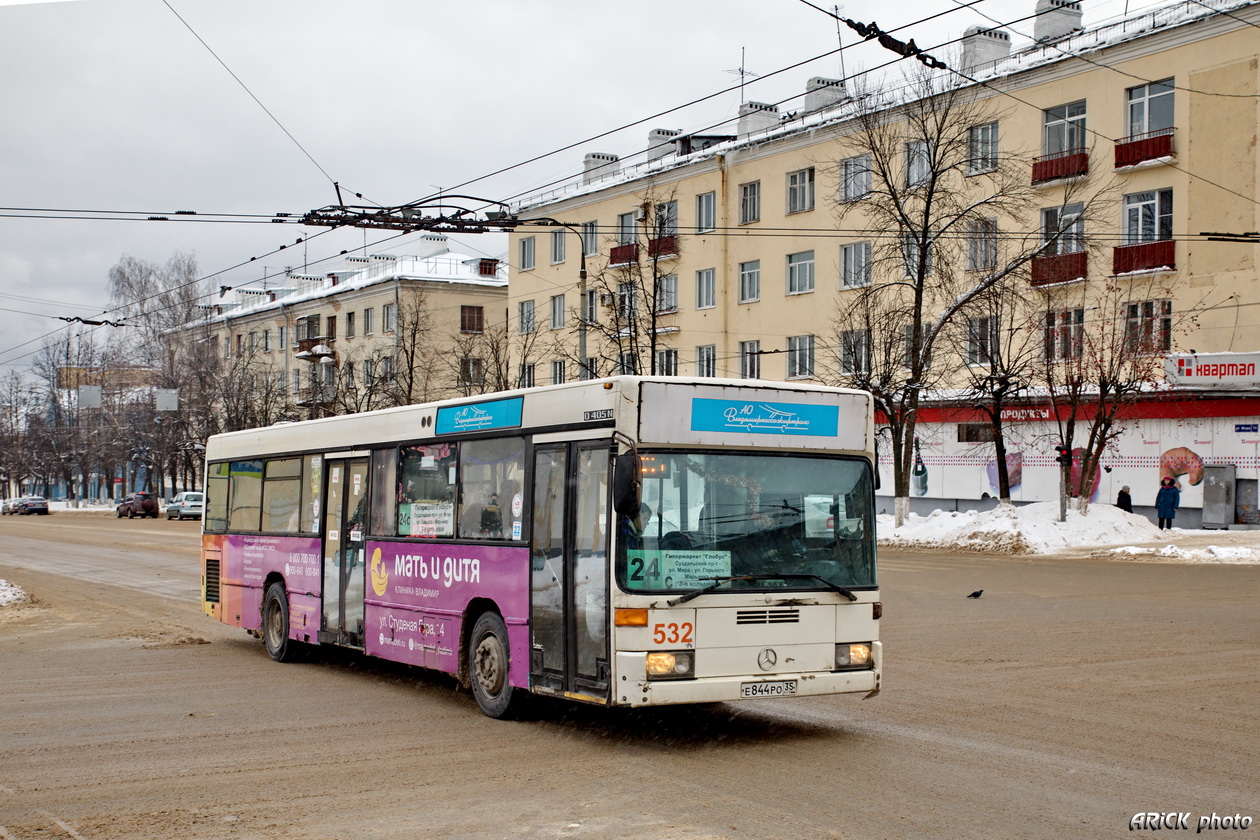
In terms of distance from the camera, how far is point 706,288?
5209cm

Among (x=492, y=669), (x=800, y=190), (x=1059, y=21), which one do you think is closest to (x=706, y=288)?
(x=800, y=190)

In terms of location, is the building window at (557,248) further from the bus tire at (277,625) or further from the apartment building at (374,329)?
the bus tire at (277,625)

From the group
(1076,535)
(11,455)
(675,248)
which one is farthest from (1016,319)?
(11,455)

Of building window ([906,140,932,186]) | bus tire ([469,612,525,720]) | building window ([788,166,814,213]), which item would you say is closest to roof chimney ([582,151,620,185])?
building window ([788,166,814,213])

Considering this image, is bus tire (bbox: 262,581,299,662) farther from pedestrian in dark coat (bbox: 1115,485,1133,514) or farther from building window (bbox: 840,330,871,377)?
pedestrian in dark coat (bbox: 1115,485,1133,514)

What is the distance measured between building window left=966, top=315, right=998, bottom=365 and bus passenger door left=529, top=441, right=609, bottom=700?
29.7 meters

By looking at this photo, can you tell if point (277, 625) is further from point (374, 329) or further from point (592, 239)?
point (374, 329)

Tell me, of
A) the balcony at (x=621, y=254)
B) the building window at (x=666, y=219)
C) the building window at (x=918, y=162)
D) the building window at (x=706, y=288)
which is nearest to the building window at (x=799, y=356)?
the building window at (x=706, y=288)

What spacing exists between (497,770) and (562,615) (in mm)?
1501

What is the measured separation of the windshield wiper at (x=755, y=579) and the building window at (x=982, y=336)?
29473 millimetres

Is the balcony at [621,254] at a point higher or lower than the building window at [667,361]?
higher

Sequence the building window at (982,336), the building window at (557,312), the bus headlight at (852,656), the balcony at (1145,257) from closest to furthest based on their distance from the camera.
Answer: the bus headlight at (852,656) < the balcony at (1145,257) < the building window at (982,336) < the building window at (557,312)

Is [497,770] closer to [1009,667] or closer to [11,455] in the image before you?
[1009,667]

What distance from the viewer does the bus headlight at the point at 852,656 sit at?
956 cm
